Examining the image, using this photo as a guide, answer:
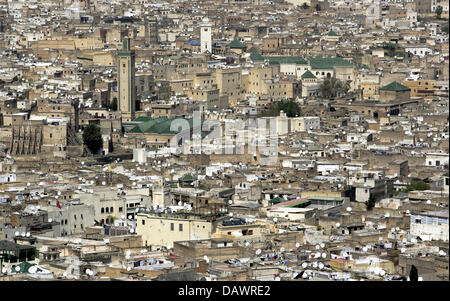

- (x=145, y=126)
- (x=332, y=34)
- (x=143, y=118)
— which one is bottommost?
(x=332, y=34)

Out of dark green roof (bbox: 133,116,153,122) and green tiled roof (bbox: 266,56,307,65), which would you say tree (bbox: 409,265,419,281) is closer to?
dark green roof (bbox: 133,116,153,122)

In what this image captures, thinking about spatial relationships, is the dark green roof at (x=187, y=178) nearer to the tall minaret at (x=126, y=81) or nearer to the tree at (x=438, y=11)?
the tall minaret at (x=126, y=81)

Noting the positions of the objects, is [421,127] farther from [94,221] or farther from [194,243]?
[194,243]

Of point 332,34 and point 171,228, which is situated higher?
point 171,228

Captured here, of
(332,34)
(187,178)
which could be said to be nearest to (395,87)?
(187,178)

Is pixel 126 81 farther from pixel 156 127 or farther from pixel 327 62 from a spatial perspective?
pixel 327 62
